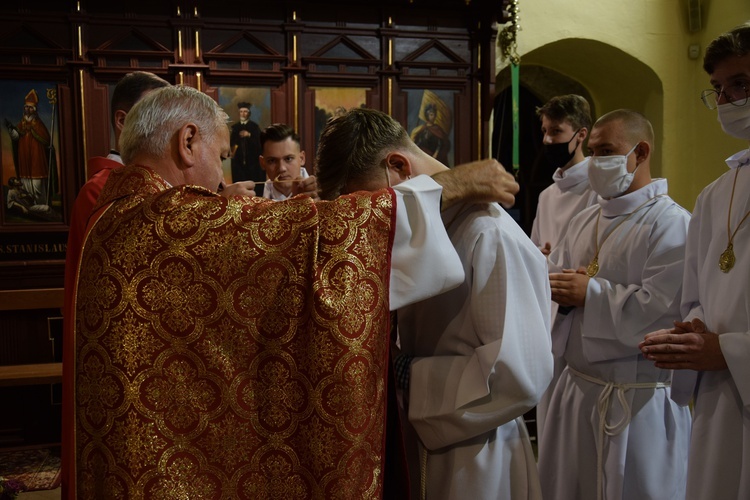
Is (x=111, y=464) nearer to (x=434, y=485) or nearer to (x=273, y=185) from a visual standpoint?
(x=434, y=485)

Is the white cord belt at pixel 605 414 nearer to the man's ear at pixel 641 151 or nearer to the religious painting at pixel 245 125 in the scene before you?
the man's ear at pixel 641 151

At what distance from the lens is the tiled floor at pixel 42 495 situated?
473cm

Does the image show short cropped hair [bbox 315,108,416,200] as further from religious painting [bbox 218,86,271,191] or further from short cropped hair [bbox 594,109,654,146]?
religious painting [bbox 218,86,271,191]

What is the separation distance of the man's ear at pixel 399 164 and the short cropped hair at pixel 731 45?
4.05ft

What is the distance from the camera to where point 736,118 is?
8.13ft

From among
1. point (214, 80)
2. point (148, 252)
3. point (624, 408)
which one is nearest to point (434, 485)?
point (148, 252)

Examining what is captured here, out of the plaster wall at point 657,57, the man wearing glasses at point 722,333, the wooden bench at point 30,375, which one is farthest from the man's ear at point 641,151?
the wooden bench at point 30,375

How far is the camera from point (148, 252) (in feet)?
5.37

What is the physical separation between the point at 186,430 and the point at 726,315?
1.80 m

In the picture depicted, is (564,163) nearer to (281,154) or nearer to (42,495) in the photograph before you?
(281,154)

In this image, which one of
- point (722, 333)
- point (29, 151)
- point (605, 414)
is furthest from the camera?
point (29, 151)

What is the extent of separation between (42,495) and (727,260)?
4459 mm

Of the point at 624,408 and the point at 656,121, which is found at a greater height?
the point at 656,121

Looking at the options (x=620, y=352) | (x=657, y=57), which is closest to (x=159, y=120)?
(x=620, y=352)
